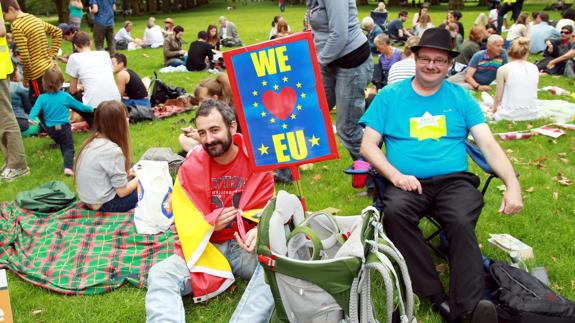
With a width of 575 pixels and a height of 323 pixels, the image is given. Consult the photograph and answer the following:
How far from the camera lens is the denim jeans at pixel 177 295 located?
314cm

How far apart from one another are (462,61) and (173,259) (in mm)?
9400

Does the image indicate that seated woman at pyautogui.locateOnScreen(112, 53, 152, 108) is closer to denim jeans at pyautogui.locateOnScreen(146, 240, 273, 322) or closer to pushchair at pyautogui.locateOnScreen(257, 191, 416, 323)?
denim jeans at pyautogui.locateOnScreen(146, 240, 273, 322)

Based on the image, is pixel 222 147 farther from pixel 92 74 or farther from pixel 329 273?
pixel 92 74

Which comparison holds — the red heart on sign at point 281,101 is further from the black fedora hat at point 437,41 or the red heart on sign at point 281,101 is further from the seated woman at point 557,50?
the seated woman at point 557,50

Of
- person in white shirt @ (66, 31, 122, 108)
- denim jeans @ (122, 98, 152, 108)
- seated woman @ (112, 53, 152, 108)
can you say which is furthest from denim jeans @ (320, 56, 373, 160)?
denim jeans @ (122, 98, 152, 108)

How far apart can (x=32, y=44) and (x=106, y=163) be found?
364 cm

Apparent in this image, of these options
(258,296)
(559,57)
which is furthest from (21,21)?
(559,57)

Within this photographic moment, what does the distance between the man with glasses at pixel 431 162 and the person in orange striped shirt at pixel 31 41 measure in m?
5.50

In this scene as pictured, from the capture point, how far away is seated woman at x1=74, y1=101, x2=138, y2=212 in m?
4.56

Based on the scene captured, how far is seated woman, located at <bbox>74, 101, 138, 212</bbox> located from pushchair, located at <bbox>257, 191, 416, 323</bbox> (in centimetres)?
224

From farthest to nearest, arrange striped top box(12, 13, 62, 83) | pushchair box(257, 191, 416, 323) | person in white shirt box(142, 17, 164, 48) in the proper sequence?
person in white shirt box(142, 17, 164, 48) → striped top box(12, 13, 62, 83) → pushchair box(257, 191, 416, 323)

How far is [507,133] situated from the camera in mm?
6965

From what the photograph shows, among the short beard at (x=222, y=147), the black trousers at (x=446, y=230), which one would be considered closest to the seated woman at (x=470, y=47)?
the black trousers at (x=446, y=230)

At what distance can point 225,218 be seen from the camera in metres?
3.58
